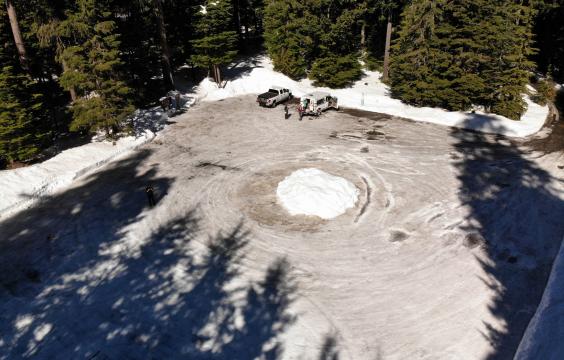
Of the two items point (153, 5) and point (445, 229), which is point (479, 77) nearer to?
point (445, 229)

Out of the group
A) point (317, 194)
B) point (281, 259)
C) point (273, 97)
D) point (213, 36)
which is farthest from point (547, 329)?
point (213, 36)

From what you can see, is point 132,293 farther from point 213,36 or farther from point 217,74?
point 217,74

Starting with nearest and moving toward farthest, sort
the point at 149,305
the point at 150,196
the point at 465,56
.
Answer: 1. the point at 149,305
2. the point at 150,196
3. the point at 465,56

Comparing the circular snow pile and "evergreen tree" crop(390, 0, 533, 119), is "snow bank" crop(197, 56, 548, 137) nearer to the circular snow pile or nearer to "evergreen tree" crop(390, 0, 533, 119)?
"evergreen tree" crop(390, 0, 533, 119)

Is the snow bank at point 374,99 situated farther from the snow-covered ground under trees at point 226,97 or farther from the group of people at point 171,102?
the group of people at point 171,102

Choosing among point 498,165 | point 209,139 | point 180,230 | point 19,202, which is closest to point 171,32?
point 209,139

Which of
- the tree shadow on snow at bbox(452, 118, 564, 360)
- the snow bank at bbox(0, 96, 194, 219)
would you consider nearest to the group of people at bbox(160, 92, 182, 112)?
the snow bank at bbox(0, 96, 194, 219)
